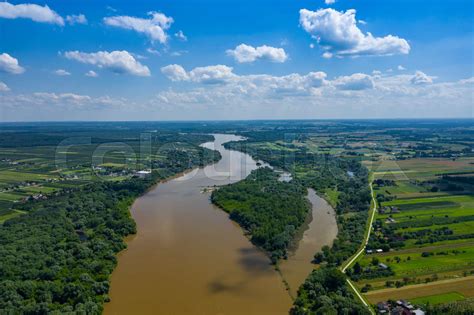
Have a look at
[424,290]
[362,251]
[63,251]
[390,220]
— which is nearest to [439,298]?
[424,290]

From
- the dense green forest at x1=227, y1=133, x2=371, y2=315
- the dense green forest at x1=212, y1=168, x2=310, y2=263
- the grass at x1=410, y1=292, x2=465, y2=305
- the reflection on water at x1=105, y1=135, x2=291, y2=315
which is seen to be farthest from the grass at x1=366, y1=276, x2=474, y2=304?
the dense green forest at x1=212, y1=168, x2=310, y2=263

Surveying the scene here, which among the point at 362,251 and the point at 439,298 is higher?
the point at 362,251

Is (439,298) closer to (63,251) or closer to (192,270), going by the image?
(192,270)

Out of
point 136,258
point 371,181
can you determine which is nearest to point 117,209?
point 136,258

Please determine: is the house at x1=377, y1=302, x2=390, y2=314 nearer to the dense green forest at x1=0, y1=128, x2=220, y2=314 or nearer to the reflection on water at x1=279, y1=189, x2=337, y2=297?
the reflection on water at x1=279, y1=189, x2=337, y2=297

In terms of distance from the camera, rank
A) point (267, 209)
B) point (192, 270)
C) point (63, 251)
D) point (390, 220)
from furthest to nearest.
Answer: point (267, 209), point (390, 220), point (63, 251), point (192, 270)

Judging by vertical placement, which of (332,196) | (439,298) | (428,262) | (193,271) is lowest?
(193,271)
